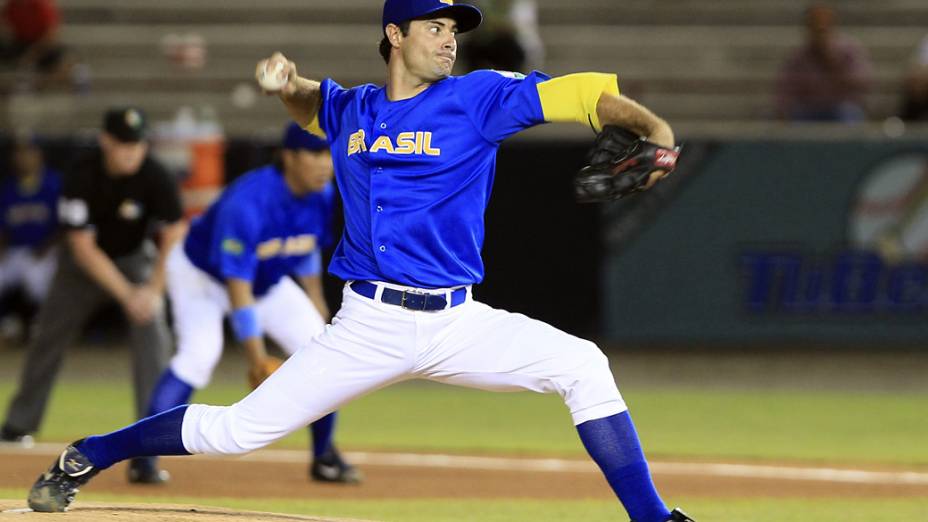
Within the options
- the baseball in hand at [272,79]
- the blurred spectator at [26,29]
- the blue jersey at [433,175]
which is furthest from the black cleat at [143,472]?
the blurred spectator at [26,29]

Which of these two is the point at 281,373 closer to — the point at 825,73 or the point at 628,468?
the point at 628,468

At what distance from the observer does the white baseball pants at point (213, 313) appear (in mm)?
8250

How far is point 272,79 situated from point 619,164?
1.39 meters

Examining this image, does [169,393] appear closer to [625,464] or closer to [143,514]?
[143,514]

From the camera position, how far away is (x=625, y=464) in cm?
552

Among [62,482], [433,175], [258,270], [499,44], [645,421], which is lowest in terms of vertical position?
[645,421]

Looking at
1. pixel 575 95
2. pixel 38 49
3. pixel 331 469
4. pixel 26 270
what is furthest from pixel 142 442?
pixel 38 49

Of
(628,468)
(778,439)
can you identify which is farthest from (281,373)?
(778,439)

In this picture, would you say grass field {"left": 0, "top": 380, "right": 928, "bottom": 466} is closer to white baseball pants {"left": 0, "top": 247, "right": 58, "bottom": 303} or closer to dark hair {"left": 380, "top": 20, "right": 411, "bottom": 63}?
white baseball pants {"left": 0, "top": 247, "right": 58, "bottom": 303}

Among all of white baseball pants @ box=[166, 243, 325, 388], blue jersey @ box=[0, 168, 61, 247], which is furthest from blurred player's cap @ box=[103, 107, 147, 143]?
blue jersey @ box=[0, 168, 61, 247]

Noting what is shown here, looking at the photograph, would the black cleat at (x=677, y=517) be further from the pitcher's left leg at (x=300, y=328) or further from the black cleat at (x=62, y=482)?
the pitcher's left leg at (x=300, y=328)

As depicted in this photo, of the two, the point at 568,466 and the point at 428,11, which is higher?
the point at 428,11

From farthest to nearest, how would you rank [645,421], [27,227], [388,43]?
[27,227] → [645,421] → [388,43]

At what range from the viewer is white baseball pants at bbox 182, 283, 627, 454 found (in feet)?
18.2
